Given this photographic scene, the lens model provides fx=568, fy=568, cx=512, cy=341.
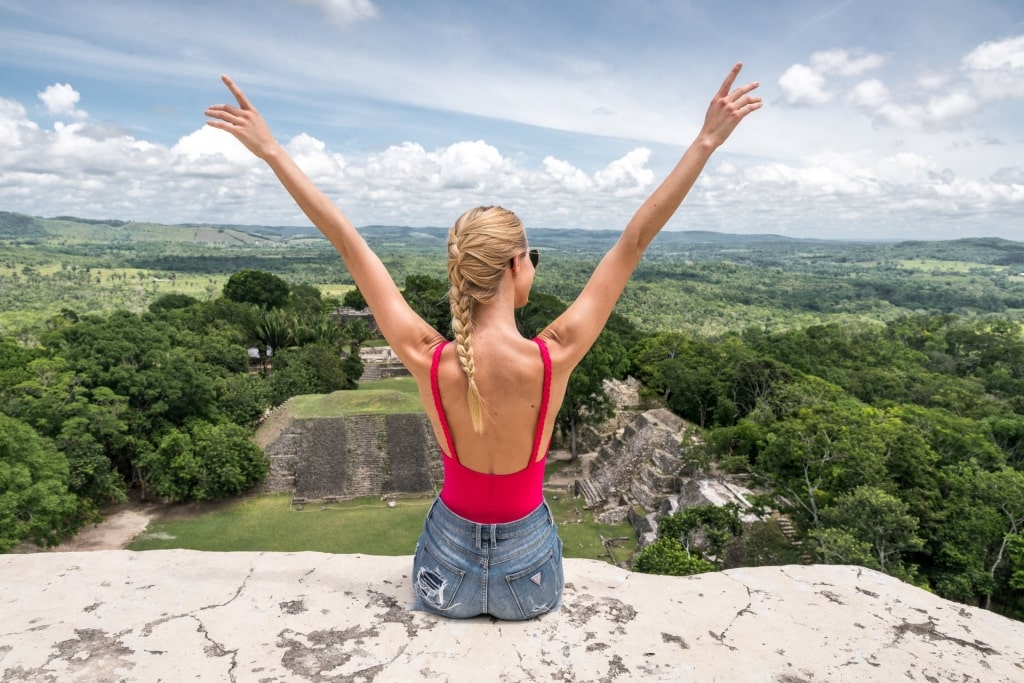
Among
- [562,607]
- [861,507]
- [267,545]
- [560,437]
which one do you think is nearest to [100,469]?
[267,545]

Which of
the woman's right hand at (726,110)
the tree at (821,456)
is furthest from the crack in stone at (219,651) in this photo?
the tree at (821,456)

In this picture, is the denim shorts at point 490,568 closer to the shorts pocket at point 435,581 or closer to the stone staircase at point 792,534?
the shorts pocket at point 435,581

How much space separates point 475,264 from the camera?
6.64 ft

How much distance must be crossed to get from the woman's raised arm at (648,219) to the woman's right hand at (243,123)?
1.36 meters

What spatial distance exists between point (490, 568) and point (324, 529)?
49.9 feet

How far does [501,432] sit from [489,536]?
1.59 ft

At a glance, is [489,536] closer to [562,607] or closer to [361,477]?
[562,607]

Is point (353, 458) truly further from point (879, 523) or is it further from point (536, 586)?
point (536, 586)

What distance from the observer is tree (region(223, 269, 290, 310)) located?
42.6 meters

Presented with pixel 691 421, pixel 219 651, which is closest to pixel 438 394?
pixel 219 651

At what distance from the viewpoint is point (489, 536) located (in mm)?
2340

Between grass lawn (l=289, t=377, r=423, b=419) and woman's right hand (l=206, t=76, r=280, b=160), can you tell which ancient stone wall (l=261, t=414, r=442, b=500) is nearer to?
grass lawn (l=289, t=377, r=423, b=419)

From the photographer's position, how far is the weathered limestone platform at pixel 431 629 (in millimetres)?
2131

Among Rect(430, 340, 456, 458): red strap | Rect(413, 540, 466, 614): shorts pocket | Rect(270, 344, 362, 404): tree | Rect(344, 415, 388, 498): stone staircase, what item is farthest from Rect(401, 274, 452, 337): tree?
Rect(430, 340, 456, 458): red strap
